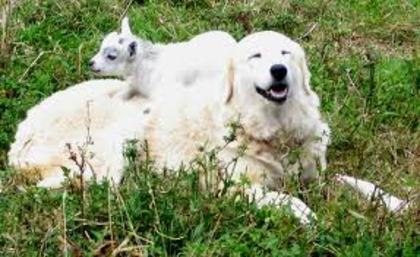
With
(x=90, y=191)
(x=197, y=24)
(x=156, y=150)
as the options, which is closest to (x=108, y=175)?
(x=156, y=150)

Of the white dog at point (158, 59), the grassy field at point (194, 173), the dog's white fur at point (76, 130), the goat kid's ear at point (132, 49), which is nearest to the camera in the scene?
the grassy field at point (194, 173)

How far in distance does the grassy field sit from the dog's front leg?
84 millimetres

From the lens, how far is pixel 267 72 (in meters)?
7.41

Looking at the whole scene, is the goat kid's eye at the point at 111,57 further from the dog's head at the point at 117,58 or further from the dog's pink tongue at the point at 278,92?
the dog's pink tongue at the point at 278,92

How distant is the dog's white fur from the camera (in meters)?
8.01

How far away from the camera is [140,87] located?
8.87 meters

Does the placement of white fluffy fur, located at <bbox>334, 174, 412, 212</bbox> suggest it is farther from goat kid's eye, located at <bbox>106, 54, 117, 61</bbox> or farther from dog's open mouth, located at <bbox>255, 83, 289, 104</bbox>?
goat kid's eye, located at <bbox>106, 54, 117, 61</bbox>

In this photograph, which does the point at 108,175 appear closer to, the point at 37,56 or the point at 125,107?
the point at 125,107

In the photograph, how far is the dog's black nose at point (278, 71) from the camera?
24.2 feet

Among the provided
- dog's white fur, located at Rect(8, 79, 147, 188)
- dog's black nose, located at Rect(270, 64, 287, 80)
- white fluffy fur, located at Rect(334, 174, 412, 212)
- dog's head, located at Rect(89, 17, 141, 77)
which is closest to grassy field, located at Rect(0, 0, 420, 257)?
white fluffy fur, located at Rect(334, 174, 412, 212)

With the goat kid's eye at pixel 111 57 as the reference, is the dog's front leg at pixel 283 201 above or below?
below

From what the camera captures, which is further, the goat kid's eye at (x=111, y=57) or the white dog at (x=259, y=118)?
the goat kid's eye at (x=111, y=57)

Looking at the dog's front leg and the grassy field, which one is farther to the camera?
the dog's front leg

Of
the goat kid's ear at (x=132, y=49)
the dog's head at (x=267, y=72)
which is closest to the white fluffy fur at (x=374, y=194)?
the dog's head at (x=267, y=72)
